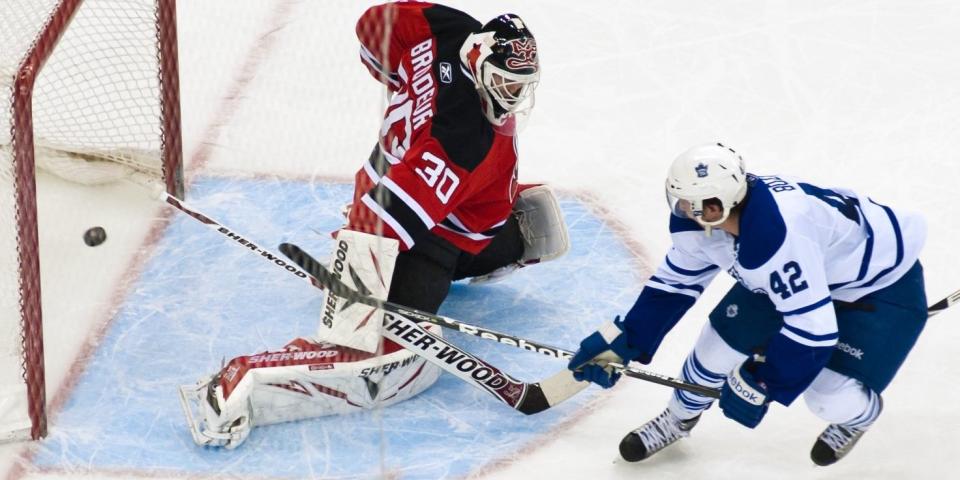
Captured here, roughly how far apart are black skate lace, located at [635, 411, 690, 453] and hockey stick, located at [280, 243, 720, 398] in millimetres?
87

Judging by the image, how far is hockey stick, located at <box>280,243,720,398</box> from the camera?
11.4 ft

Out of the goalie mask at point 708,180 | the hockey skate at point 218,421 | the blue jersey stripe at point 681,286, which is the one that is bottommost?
the hockey skate at point 218,421

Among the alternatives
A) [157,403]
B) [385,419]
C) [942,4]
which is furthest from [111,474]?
[942,4]

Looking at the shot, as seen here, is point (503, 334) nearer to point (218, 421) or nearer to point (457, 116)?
point (457, 116)

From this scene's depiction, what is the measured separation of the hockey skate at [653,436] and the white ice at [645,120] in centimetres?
11

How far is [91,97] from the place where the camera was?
15.6 feet

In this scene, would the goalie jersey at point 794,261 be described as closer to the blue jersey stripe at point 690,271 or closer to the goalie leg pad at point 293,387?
the blue jersey stripe at point 690,271

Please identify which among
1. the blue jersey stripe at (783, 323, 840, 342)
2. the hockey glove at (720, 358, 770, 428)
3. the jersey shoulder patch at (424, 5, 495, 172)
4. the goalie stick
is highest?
the jersey shoulder patch at (424, 5, 495, 172)

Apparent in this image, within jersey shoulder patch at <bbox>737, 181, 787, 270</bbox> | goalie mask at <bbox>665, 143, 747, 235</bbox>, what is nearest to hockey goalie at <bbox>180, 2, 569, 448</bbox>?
goalie mask at <bbox>665, 143, 747, 235</bbox>

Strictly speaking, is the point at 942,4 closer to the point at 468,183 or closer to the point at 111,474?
the point at 468,183

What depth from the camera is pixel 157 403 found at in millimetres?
3770

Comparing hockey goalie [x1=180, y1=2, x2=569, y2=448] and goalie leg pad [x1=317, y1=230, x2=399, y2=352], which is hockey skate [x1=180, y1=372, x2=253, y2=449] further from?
goalie leg pad [x1=317, y1=230, x2=399, y2=352]

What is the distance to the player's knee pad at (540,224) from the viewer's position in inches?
167

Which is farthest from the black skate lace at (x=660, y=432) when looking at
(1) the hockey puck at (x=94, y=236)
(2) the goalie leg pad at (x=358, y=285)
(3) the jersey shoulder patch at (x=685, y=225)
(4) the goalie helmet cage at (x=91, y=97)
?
(1) the hockey puck at (x=94, y=236)
